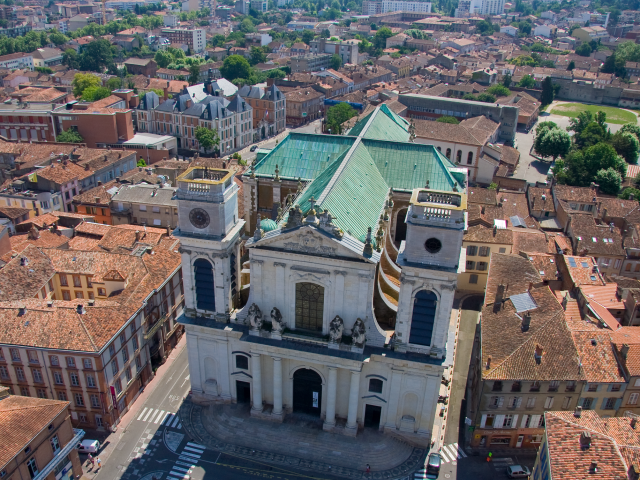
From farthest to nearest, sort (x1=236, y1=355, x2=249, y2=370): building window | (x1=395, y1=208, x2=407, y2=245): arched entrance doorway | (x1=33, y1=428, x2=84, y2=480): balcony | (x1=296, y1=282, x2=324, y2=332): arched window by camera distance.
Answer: (x1=395, y1=208, x2=407, y2=245): arched entrance doorway
(x1=236, y1=355, x2=249, y2=370): building window
(x1=296, y1=282, x2=324, y2=332): arched window
(x1=33, y1=428, x2=84, y2=480): balcony

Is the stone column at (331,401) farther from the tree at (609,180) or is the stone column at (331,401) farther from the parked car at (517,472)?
the tree at (609,180)

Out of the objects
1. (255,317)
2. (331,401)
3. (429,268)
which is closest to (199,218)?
(255,317)

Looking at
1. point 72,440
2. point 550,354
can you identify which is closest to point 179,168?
point 72,440

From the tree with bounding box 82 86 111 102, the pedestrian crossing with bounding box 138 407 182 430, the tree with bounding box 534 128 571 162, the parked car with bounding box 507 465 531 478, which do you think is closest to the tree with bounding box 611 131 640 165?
the tree with bounding box 534 128 571 162

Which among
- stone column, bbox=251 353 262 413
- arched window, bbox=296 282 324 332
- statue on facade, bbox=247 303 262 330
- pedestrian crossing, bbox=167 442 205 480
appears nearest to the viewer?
pedestrian crossing, bbox=167 442 205 480

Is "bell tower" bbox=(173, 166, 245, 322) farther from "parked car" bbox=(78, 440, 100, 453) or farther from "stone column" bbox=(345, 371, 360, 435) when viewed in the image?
"parked car" bbox=(78, 440, 100, 453)

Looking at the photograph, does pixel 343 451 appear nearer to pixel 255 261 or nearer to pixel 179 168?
pixel 255 261
